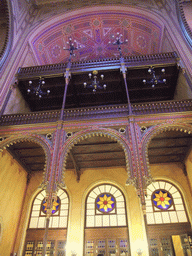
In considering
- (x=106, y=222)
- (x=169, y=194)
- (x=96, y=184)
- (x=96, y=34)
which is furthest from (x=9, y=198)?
(x=96, y=34)

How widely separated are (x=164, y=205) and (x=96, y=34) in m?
13.0

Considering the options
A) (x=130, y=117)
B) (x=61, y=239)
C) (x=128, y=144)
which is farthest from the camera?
(x=61, y=239)

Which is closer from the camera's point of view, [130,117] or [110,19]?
[130,117]

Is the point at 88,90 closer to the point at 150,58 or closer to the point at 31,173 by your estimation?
the point at 150,58

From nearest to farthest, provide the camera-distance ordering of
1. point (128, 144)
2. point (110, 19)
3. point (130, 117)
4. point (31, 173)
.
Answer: point (128, 144) → point (130, 117) → point (31, 173) → point (110, 19)

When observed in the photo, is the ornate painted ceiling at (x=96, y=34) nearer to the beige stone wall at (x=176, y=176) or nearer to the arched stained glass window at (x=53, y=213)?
the beige stone wall at (x=176, y=176)

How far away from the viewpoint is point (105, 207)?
10.7 meters

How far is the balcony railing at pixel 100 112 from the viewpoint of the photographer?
8312 mm

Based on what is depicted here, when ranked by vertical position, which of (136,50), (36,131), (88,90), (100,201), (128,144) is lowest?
→ (100,201)

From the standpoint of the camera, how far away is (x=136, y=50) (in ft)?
50.2

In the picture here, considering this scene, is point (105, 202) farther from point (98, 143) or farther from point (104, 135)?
point (104, 135)

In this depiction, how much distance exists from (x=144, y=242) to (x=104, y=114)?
20.7 ft

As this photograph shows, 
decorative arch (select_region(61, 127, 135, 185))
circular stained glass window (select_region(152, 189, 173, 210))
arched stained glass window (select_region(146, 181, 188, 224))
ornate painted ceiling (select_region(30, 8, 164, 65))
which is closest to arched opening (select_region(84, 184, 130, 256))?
arched stained glass window (select_region(146, 181, 188, 224))

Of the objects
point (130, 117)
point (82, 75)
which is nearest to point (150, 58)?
point (82, 75)
